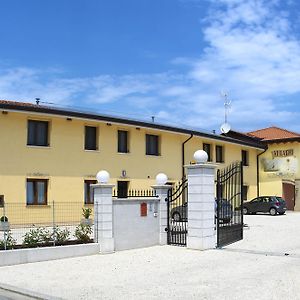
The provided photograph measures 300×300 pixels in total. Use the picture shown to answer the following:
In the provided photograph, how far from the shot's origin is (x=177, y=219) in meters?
17.0

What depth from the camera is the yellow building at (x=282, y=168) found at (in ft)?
139

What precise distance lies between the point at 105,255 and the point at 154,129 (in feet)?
53.6

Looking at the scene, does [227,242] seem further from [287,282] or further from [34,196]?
[34,196]

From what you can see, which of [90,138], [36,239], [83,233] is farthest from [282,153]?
[36,239]

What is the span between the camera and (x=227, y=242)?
16.8 meters

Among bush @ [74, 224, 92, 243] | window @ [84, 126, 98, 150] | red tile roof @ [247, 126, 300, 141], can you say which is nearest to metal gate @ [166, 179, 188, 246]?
bush @ [74, 224, 92, 243]

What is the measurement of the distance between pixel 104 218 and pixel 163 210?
2.67 meters

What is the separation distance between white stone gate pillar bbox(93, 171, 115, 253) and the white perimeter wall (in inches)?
11.0

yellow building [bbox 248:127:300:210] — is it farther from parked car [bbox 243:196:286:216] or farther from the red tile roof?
parked car [bbox 243:196:286:216]

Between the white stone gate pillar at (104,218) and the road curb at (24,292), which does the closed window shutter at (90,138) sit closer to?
the white stone gate pillar at (104,218)

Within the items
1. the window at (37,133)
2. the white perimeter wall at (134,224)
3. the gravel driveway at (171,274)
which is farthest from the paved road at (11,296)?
the window at (37,133)

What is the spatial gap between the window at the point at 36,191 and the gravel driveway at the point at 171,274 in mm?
10348

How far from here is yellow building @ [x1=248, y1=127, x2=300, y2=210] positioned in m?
42.4

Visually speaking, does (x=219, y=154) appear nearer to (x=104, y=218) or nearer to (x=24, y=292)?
(x=104, y=218)
